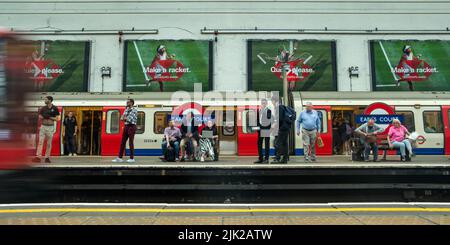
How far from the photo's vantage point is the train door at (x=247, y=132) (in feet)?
49.8

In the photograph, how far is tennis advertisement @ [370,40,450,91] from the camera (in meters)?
22.6

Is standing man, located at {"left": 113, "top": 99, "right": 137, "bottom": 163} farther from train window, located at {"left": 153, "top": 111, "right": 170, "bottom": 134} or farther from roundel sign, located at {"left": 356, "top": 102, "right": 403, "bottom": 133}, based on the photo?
roundel sign, located at {"left": 356, "top": 102, "right": 403, "bottom": 133}

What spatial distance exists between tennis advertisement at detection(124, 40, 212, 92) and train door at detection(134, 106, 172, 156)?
7164 millimetres

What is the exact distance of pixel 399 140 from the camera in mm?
10391

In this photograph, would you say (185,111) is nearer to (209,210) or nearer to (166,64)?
(166,64)

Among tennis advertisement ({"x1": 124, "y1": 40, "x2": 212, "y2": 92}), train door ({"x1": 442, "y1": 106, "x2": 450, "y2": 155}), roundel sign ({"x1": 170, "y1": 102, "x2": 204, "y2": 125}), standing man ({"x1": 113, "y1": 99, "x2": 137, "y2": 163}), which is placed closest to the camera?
standing man ({"x1": 113, "y1": 99, "x2": 137, "y2": 163})

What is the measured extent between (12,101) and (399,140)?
9.43 meters

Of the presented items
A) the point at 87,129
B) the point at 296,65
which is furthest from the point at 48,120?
the point at 296,65

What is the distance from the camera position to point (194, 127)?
1207 cm

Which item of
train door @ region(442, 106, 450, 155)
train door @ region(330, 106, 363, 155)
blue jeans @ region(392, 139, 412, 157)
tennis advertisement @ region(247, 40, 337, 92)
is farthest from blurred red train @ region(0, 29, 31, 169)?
tennis advertisement @ region(247, 40, 337, 92)

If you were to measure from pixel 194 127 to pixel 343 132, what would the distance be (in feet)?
20.8

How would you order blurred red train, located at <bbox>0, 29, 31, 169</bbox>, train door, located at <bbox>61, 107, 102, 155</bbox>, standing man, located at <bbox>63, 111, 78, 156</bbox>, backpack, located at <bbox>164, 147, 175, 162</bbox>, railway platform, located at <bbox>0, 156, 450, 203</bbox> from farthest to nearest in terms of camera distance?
train door, located at <bbox>61, 107, 102, 155</bbox>
standing man, located at <bbox>63, 111, 78, 156</bbox>
backpack, located at <bbox>164, 147, 175, 162</bbox>
railway platform, located at <bbox>0, 156, 450, 203</bbox>
blurred red train, located at <bbox>0, 29, 31, 169</bbox>
